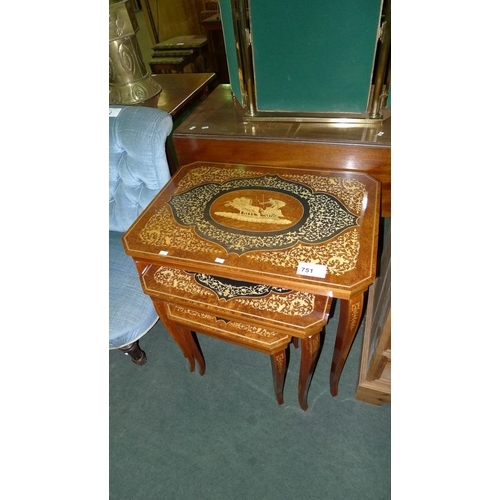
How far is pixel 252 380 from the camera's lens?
1285 mm

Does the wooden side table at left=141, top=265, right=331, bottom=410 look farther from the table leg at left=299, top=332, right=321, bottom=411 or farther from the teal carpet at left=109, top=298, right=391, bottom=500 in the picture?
the teal carpet at left=109, top=298, right=391, bottom=500

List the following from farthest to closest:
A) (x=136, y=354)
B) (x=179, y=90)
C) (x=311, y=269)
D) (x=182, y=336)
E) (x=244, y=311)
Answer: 1. (x=179, y=90)
2. (x=136, y=354)
3. (x=182, y=336)
4. (x=244, y=311)
5. (x=311, y=269)

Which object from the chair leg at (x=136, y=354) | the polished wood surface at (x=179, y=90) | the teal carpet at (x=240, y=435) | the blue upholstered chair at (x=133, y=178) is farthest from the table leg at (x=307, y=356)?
the polished wood surface at (x=179, y=90)

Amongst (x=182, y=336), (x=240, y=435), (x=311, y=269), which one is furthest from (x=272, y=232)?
(x=240, y=435)

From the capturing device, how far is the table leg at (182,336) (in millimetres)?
979

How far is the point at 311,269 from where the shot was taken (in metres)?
0.72

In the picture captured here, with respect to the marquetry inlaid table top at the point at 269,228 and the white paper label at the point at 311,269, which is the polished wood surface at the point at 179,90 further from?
the white paper label at the point at 311,269

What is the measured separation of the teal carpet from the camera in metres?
1.02

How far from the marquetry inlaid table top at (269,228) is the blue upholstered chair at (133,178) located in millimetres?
132

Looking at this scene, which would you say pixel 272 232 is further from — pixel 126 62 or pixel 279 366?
pixel 126 62

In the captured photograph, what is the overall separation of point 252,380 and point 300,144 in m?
0.98

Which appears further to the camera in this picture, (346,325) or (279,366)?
(279,366)

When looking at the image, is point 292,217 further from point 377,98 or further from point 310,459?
point 310,459

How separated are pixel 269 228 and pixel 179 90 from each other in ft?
3.56
